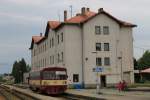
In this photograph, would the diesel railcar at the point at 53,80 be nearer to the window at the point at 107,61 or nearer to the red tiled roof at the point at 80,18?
the window at the point at 107,61

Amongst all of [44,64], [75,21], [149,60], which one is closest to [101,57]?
[75,21]

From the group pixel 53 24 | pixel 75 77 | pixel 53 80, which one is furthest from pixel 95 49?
pixel 53 80

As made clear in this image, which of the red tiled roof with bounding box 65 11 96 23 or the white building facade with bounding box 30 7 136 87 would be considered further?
the red tiled roof with bounding box 65 11 96 23

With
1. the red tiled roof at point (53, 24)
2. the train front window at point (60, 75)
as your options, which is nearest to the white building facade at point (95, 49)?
the red tiled roof at point (53, 24)

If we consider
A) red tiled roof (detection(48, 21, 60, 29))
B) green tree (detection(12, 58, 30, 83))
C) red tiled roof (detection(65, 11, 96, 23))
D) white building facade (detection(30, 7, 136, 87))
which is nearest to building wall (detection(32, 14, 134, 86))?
white building facade (detection(30, 7, 136, 87))

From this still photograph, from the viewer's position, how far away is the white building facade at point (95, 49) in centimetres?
7138

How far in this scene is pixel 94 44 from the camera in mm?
72062

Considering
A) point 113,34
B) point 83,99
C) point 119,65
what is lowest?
point 83,99

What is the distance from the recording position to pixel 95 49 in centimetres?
7194

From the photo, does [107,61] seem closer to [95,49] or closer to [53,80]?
[95,49]

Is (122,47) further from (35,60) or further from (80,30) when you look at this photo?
(35,60)

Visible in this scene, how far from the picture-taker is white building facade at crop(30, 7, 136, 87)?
7138 centimetres

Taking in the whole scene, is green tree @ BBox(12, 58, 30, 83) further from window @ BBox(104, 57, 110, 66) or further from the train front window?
the train front window

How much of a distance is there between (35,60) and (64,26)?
4021 centimetres
